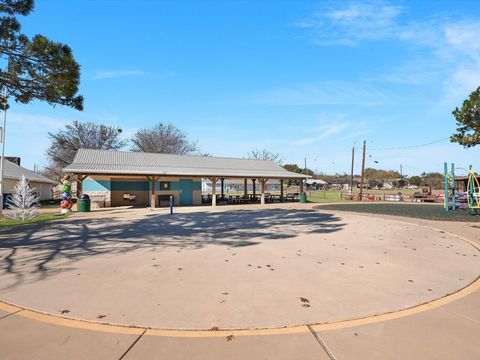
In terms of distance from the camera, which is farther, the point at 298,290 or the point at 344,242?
the point at 344,242

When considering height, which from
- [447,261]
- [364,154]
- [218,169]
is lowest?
[447,261]

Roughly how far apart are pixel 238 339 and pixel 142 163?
87.4 feet

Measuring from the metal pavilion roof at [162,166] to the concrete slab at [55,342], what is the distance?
67.1 feet

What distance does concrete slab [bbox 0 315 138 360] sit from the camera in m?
3.06

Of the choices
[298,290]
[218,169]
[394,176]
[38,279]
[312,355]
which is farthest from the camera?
[394,176]

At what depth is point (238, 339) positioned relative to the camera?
3451 millimetres

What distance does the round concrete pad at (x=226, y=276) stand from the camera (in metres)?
4.21

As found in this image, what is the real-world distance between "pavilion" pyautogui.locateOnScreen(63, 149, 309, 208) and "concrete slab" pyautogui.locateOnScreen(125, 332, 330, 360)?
70.7 ft

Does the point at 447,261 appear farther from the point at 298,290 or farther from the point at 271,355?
the point at 271,355

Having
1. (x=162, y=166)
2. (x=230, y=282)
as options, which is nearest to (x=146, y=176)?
(x=162, y=166)

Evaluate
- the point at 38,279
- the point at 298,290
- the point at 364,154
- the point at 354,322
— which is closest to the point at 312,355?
the point at 354,322

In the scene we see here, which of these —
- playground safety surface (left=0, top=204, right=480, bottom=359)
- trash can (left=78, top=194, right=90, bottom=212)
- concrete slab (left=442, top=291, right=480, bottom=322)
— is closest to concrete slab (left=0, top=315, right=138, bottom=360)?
playground safety surface (left=0, top=204, right=480, bottom=359)

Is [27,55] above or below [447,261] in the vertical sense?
above

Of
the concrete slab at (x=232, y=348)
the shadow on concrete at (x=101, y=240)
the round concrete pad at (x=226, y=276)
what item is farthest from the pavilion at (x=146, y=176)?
the concrete slab at (x=232, y=348)
